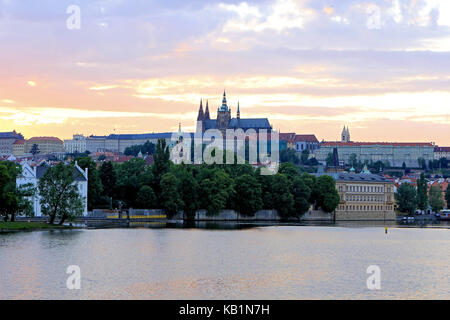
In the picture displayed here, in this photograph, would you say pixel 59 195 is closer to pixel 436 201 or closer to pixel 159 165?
pixel 159 165

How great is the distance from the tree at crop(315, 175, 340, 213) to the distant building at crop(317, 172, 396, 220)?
9370 millimetres

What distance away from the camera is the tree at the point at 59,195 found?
7450 centimetres

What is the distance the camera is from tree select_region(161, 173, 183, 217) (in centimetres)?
9988

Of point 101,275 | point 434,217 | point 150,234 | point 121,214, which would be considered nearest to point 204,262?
point 101,275

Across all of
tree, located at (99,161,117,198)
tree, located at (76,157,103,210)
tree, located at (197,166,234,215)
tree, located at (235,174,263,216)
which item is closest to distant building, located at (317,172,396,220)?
tree, located at (235,174,263,216)

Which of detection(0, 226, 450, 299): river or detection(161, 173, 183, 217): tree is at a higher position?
detection(161, 173, 183, 217): tree

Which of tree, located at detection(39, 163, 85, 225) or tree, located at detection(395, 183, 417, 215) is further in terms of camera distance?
tree, located at detection(395, 183, 417, 215)

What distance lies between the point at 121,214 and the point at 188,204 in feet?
33.6

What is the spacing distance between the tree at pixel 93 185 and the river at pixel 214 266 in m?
26.0

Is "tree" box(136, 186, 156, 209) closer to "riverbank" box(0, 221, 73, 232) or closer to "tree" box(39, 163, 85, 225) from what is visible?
"tree" box(39, 163, 85, 225)

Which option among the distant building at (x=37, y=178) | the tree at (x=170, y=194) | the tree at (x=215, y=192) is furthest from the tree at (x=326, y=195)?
the distant building at (x=37, y=178)

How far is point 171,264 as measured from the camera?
4722 cm

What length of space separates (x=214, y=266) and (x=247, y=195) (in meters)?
62.8

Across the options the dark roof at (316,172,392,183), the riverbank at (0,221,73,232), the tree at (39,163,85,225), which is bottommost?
the riverbank at (0,221,73,232)
